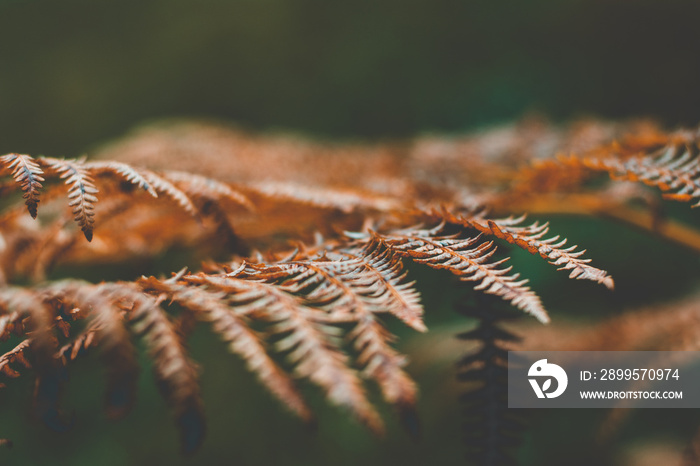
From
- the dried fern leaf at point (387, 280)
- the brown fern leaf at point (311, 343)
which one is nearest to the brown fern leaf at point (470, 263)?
the dried fern leaf at point (387, 280)

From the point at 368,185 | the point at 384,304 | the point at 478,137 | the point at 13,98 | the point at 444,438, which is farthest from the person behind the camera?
the point at 13,98

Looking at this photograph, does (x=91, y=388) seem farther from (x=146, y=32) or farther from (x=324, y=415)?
(x=146, y=32)

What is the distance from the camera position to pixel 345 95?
2.75 metres

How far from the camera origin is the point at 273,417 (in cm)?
202

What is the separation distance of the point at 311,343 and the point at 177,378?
0.31ft

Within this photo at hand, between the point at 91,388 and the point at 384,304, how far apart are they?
2124 millimetres

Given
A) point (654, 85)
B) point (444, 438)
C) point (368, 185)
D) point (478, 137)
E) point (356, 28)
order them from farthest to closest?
point (356, 28) → point (654, 85) → point (444, 438) → point (478, 137) → point (368, 185)

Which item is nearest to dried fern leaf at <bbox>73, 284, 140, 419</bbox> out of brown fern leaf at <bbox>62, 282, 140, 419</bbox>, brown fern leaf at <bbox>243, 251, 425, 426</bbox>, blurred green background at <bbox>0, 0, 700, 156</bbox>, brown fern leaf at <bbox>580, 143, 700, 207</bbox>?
brown fern leaf at <bbox>62, 282, 140, 419</bbox>

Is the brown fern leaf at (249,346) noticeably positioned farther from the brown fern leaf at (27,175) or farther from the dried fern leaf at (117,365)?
the brown fern leaf at (27,175)

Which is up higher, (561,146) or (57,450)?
A: (561,146)

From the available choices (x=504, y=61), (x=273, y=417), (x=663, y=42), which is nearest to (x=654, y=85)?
(x=663, y=42)

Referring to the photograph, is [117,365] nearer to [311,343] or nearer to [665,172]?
[311,343]

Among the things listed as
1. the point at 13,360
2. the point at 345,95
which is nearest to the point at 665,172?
the point at 13,360

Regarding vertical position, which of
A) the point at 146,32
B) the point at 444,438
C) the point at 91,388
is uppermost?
the point at 146,32
